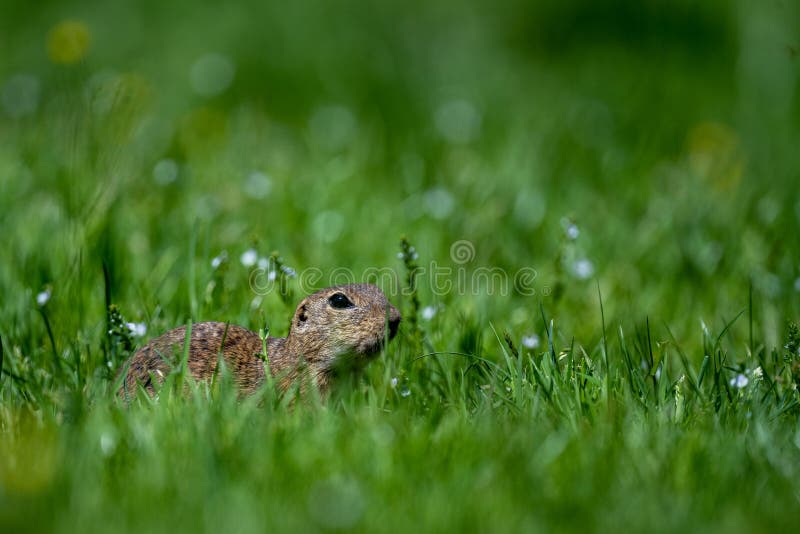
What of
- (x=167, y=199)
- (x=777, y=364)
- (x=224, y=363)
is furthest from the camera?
(x=167, y=199)

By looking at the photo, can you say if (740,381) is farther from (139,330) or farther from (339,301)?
(139,330)

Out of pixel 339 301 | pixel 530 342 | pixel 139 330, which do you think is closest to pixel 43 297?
pixel 139 330

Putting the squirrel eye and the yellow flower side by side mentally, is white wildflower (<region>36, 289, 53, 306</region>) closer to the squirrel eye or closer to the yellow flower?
the squirrel eye

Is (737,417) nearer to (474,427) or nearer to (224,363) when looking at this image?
(474,427)

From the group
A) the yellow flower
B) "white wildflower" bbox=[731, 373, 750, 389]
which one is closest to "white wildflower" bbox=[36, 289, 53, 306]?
"white wildflower" bbox=[731, 373, 750, 389]

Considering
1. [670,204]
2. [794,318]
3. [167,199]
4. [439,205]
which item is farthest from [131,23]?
[794,318]

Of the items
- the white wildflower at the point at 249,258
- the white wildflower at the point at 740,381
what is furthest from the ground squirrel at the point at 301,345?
the white wildflower at the point at 740,381
